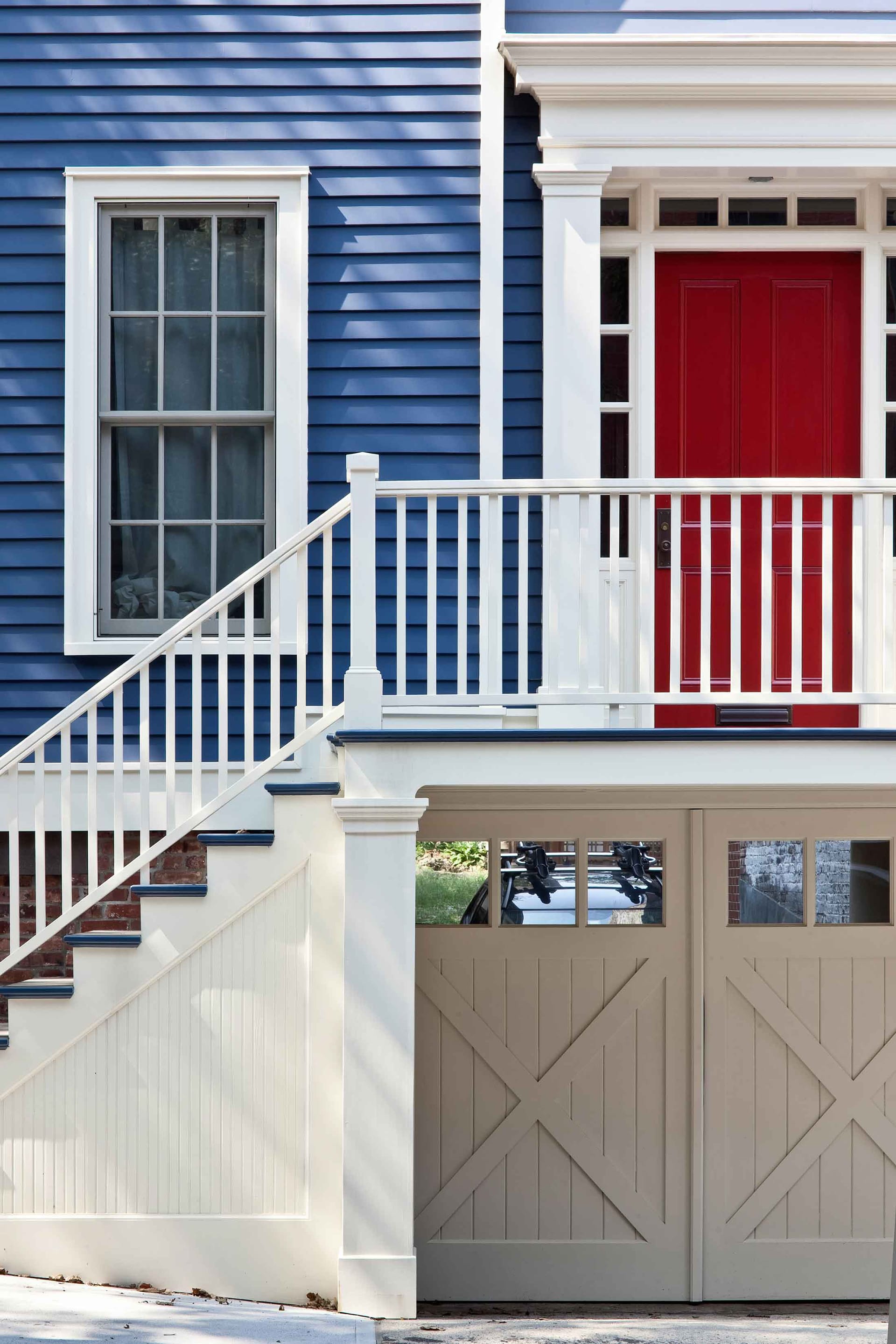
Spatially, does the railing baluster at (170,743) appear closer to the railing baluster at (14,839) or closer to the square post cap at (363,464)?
the railing baluster at (14,839)

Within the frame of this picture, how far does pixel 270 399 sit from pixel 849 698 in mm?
3042

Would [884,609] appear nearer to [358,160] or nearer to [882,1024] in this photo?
[882,1024]

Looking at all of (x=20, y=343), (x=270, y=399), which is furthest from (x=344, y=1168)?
Result: (x=20, y=343)

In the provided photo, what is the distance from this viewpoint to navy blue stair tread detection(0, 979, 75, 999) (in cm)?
517

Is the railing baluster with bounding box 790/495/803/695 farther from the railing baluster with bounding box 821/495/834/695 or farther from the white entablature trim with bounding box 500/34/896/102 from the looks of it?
the white entablature trim with bounding box 500/34/896/102

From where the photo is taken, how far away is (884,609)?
5055mm

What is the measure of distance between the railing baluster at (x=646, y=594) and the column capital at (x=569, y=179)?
188cm

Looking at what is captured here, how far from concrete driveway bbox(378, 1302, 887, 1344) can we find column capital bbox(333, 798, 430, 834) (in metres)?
1.77

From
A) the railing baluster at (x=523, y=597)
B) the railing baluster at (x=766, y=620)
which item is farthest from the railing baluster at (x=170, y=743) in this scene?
the railing baluster at (x=766, y=620)

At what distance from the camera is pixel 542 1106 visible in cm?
646

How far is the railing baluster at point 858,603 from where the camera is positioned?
16.5 ft

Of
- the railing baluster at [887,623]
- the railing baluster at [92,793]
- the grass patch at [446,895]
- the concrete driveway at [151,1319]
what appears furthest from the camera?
the grass patch at [446,895]

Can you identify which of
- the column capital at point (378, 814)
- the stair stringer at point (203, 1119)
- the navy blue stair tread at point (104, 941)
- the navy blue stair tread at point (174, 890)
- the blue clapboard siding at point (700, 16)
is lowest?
the stair stringer at point (203, 1119)

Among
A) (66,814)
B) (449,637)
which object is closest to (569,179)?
(449,637)
